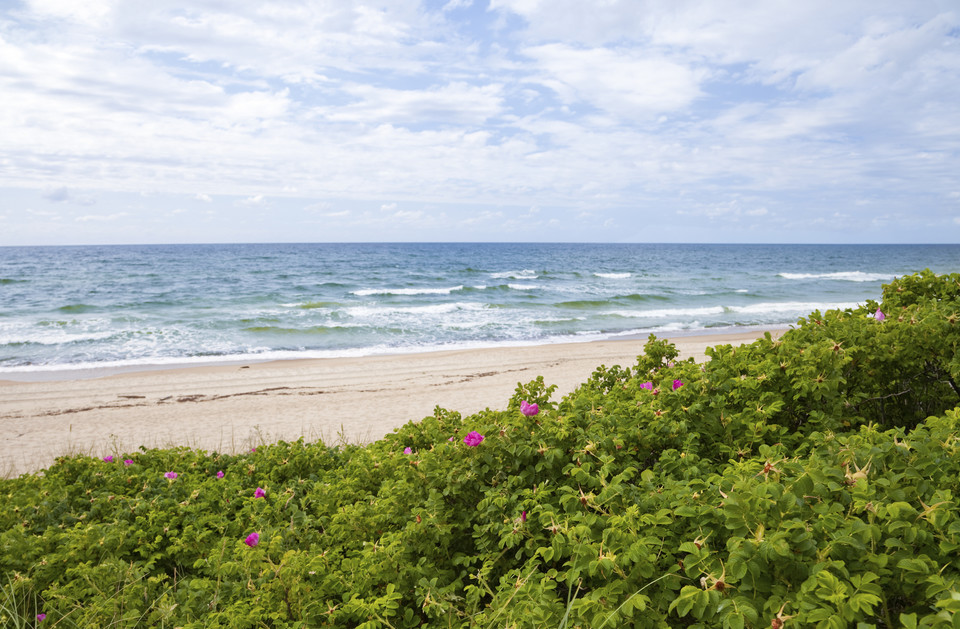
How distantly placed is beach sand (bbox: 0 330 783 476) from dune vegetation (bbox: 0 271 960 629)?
115 inches

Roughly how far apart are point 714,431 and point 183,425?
8.63 meters

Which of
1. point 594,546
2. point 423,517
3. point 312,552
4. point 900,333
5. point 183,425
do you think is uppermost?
point 900,333

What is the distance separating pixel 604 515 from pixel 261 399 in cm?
958

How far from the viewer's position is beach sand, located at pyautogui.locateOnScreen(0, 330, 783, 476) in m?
7.90

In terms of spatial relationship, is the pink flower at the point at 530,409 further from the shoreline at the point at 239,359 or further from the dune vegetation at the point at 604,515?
the shoreline at the point at 239,359

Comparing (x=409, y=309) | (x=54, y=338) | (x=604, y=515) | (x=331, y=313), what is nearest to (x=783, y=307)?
(x=409, y=309)

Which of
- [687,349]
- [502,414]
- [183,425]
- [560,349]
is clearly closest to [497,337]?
[560,349]

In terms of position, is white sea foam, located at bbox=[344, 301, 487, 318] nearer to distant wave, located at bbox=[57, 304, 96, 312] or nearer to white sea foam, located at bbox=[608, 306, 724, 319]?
white sea foam, located at bbox=[608, 306, 724, 319]

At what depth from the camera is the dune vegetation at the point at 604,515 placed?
154cm

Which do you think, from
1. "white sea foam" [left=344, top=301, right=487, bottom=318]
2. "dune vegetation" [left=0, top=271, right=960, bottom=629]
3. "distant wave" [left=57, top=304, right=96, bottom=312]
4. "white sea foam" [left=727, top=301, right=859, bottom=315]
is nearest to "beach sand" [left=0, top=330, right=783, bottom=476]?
"dune vegetation" [left=0, top=271, right=960, bottom=629]

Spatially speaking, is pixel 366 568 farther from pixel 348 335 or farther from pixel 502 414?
pixel 348 335

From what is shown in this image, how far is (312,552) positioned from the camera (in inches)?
107

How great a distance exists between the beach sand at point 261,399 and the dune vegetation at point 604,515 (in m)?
2.92

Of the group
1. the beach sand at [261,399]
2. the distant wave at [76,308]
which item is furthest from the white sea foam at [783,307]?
the distant wave at [76,308]
